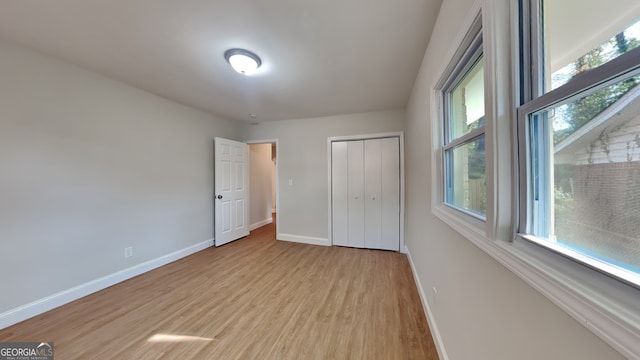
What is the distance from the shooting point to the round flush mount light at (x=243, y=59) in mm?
1933

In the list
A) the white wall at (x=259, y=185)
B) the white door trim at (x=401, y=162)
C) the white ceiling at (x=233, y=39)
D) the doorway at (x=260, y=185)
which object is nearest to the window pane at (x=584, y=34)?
the white ceiling at (x=233, y=39)

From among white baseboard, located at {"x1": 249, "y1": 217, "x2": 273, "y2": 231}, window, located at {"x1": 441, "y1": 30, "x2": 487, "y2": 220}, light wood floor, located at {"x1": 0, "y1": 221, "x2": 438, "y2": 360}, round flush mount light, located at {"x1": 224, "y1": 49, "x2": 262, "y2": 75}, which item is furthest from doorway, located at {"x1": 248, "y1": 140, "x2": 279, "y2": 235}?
window, located at {"x1": 441, "y1": 30, "x2": 487, "y2": 220}

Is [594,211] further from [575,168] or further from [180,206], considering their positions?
[180,206]

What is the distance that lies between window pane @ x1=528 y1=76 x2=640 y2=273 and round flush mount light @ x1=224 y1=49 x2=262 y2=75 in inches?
81.7

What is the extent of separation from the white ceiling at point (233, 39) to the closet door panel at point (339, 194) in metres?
1.28

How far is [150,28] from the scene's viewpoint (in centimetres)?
167

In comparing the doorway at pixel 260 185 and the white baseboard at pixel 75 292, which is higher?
the doorway at pixel 260 185

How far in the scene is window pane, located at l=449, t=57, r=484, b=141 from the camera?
111cm

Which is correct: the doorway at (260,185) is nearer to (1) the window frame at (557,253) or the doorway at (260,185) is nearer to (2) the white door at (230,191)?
(2) the white door at (230,191)

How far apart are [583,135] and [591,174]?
10 cm

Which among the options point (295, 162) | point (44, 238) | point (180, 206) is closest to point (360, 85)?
point (295, 162)

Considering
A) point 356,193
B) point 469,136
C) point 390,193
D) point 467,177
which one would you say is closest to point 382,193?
point 390,193

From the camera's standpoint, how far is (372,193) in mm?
3721

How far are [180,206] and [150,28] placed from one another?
8.13 ft
